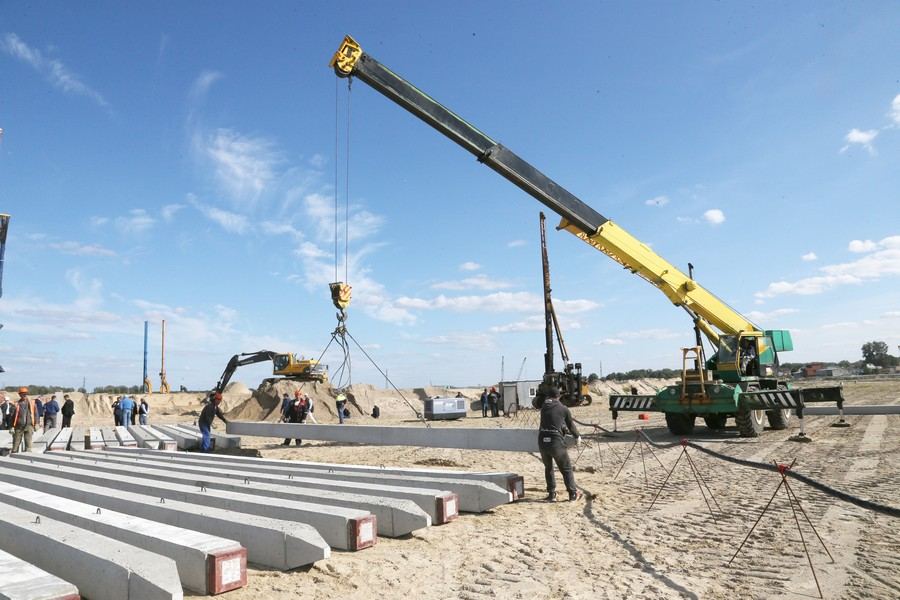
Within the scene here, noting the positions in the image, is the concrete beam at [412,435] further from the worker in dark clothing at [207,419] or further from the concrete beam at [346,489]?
the concrete beam at [346,489]

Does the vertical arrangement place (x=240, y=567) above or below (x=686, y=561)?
above

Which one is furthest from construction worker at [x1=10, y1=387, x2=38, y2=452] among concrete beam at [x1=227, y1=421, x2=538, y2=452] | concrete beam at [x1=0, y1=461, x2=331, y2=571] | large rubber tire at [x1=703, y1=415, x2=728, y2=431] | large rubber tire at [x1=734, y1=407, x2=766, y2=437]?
large rubber tire at [x1=703, y1=415, x2=728, y2=431]

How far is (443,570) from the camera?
4.76 m

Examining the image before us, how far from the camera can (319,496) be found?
5.72 metres

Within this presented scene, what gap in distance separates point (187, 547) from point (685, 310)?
14979 millimetres

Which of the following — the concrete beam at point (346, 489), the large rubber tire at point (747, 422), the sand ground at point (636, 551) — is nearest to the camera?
the sand ground at point (636, 551)

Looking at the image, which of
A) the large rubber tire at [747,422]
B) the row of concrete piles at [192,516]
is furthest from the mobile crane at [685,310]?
the row of concrete piles at [192,516]

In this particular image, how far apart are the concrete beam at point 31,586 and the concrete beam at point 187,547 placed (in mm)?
835

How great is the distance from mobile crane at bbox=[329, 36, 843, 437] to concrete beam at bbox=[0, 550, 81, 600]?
462 inches

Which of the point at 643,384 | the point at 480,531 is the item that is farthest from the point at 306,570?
the point at 643,384

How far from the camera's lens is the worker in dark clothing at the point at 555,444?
24.9 feet

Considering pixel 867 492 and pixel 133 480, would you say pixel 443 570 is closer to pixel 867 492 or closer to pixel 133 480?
pixel 133 480

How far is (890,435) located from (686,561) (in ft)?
39.9

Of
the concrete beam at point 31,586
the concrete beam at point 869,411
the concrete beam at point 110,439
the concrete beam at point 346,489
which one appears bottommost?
the concrete beam at point 869,411
